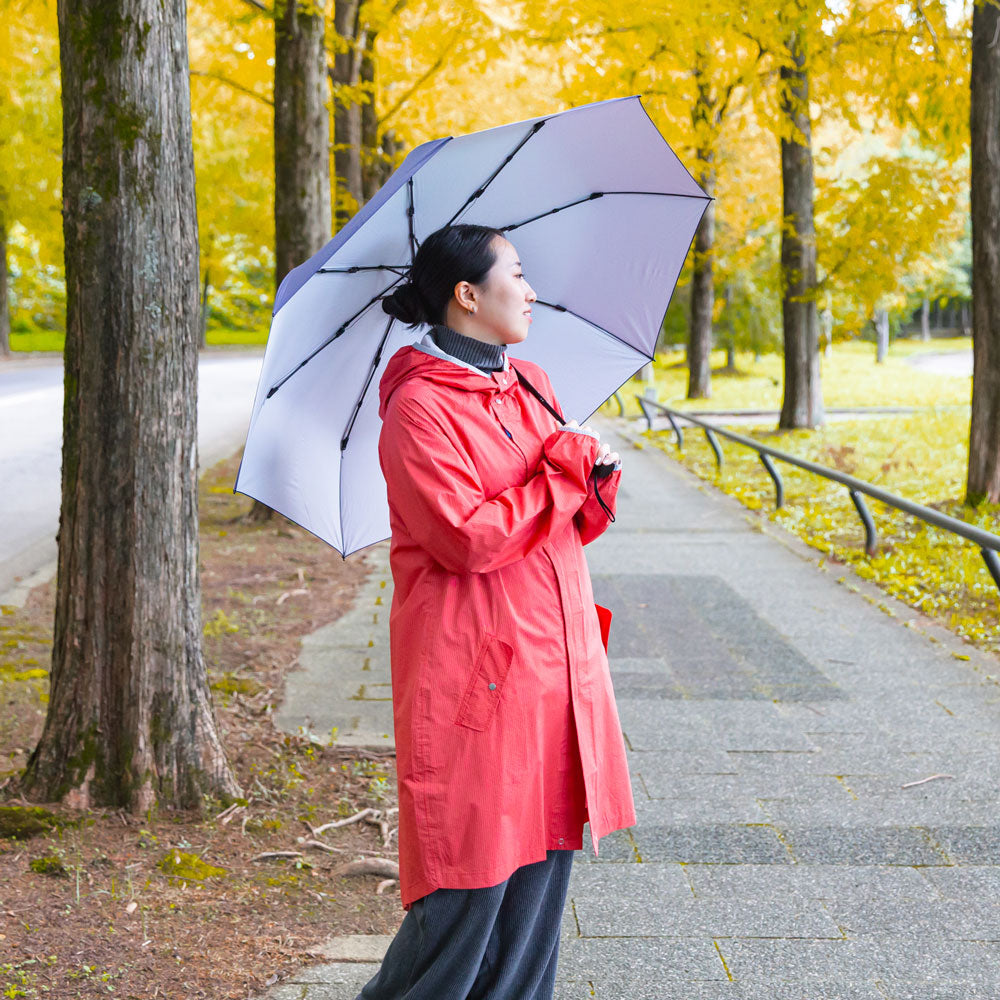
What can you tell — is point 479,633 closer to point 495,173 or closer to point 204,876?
point 495,173

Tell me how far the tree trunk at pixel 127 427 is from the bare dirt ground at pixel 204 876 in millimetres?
188

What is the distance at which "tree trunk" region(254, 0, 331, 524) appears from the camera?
9281 millimetres

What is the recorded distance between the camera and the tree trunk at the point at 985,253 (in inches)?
355

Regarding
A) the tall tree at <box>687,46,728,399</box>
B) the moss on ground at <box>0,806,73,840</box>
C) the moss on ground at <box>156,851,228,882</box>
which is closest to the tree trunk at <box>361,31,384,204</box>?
the tall tree at <box>687,46,728,399</box>

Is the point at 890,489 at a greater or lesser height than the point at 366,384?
lesser

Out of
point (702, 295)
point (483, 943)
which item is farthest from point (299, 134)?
point (702, 295)

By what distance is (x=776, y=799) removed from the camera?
430 centimetres

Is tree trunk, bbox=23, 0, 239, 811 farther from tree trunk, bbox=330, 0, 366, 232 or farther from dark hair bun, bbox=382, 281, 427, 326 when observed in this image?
tree trunk, bbox=330, 0, 366, 232

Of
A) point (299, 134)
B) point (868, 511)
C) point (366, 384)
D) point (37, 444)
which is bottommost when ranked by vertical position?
point (868, 511)

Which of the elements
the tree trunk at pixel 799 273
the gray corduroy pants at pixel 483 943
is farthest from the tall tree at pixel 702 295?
the gray corduroy pants at pixel 483 943

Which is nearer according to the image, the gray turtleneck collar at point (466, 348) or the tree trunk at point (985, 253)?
the gray turtleneck collar at point (466, 348)

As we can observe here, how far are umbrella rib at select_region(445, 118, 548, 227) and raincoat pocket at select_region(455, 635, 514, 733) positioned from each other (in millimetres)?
1065

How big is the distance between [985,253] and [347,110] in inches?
297

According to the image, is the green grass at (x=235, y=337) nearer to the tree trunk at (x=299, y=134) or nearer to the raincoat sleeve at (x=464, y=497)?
the tree trunk at (x=299, y=134)
